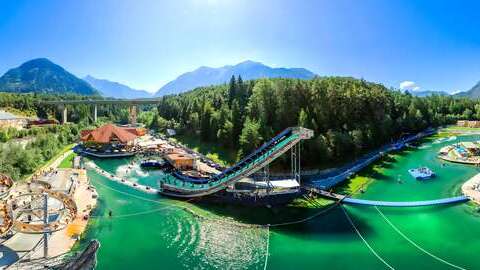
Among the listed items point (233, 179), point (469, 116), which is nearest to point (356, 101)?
point (233, 179)

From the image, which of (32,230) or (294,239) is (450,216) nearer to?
(294,239)

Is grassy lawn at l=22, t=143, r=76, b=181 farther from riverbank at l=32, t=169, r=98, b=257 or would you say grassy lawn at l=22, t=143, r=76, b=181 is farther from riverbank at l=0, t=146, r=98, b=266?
riverbank at l=32, t=169, r=98, b=257

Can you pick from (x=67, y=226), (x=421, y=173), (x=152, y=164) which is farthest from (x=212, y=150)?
(x=67, y=226)

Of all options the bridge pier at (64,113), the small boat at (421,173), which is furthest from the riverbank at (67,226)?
the bridge pier at (64,113)

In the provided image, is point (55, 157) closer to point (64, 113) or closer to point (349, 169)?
point (349, 169)

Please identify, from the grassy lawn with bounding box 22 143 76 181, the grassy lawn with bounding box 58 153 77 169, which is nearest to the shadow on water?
the grassy lawn with bounding box 22 143 76 181
